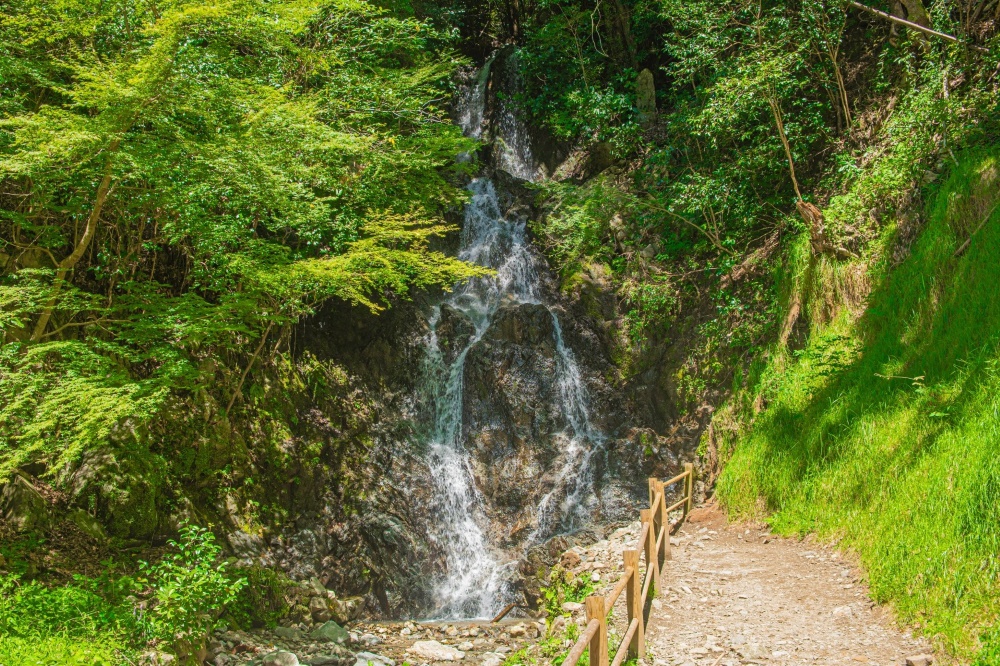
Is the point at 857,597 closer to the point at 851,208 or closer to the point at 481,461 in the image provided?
the point at 851,208

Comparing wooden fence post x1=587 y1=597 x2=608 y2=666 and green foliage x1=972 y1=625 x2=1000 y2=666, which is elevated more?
wooden fence post x1=587 y1=597 x2=608 y2=666

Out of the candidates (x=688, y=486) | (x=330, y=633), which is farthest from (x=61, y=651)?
(x=688, y=486)

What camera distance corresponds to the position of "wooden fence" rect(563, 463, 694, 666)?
364 cm

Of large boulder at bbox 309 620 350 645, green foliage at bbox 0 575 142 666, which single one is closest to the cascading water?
large boulder at bbox 309 620 350 645

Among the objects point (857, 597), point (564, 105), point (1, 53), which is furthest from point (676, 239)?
point (1, 53)

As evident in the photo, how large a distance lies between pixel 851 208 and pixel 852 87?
3662 millimetres

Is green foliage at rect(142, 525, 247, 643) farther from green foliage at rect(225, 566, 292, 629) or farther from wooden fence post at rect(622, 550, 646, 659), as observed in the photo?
wooden fence post at rect(622, 550, 646, 659)

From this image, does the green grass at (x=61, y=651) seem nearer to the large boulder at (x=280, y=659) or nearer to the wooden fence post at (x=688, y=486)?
the large boulder at (x=280, y=659)

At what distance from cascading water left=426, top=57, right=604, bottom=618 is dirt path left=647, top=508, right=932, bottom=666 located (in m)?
3.54

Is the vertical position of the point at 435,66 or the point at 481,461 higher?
the point at 435,66

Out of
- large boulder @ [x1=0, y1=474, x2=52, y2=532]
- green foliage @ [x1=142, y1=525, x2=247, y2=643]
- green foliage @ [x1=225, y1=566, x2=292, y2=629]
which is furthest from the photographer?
green foliage @ [x1=225, y1=566, x2=292, y2=629]

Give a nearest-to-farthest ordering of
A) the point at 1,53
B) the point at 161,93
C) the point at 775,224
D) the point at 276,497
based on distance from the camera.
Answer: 1. the point at 161,93
2. the point at 1,53
3. the point at 276,497
4. the point at 775,224

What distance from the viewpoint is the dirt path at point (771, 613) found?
480cm

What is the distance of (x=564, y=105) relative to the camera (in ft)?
53.0
